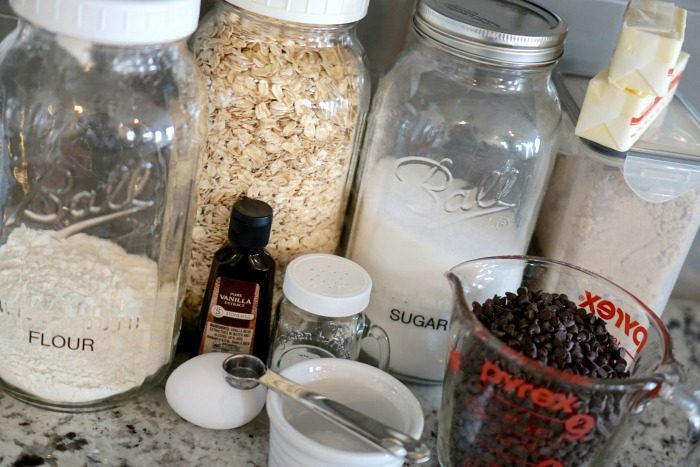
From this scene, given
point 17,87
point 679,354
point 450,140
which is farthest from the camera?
point 679,354

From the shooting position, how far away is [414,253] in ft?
2.76

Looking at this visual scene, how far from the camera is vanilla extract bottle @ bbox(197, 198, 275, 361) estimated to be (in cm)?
78

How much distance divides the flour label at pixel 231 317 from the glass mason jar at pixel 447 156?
0.12m

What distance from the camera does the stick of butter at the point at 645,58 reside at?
76 cm

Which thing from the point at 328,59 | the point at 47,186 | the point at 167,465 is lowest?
the point at 167,465

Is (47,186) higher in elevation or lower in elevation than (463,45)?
lower

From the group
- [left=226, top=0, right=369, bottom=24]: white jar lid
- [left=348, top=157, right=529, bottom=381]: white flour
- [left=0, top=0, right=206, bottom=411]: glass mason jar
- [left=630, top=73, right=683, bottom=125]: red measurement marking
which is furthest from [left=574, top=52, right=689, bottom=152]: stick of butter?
[left=0, top=0, right=206, bottom=411]: glass mason jar

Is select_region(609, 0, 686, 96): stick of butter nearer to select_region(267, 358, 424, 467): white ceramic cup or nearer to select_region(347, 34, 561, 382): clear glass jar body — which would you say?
select_region(347, 34, 561, 382): clear glass jar body

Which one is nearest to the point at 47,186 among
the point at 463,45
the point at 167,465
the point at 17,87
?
the point at 17,87

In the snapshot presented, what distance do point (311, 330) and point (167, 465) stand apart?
0.56 ft

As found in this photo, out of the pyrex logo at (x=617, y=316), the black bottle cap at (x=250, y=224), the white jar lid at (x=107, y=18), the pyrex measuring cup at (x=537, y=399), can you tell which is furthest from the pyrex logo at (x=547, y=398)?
the white jar lid at (x=107, y=18)

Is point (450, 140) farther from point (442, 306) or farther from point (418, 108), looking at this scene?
point (442, 306)

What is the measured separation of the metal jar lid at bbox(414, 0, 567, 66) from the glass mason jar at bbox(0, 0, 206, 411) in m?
0.21

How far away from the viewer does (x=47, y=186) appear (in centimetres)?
72
